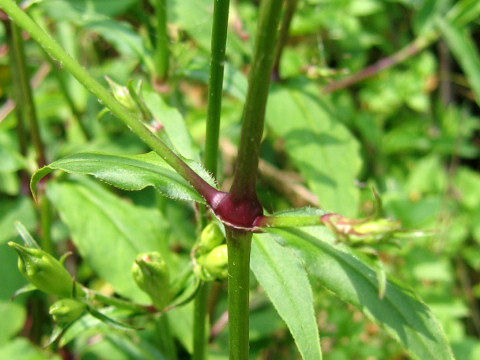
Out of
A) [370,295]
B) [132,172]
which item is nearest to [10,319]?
[132,172]

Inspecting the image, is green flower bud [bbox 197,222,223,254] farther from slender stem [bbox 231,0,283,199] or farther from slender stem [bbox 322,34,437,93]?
slender stem [bbox 322,34,437,93]

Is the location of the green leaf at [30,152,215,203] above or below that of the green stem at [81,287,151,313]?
above

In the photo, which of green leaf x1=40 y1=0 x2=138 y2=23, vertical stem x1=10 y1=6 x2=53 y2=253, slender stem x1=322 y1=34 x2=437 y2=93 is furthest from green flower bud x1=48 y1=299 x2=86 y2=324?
slender stem x1=322 y1=34 x2=437 y2=93

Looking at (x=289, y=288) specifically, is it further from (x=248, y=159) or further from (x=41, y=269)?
(x=41, y=269)

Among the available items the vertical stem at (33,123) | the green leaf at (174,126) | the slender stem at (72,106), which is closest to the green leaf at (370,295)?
the green leaf at (174,126)

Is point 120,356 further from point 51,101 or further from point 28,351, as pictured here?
point 51,101

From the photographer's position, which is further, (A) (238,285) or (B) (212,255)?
(B) (212,255)
